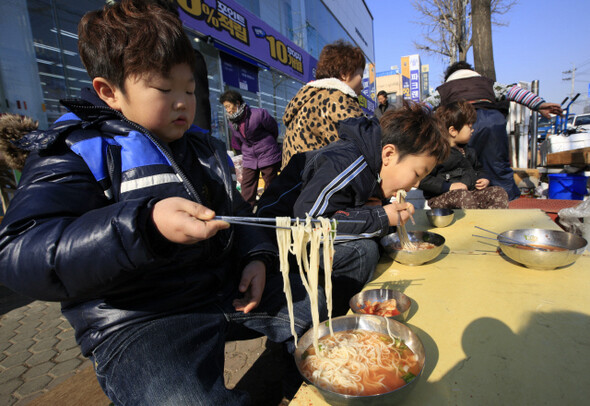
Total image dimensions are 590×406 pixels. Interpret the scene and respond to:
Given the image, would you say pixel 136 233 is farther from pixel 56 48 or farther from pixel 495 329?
pixel 56 48

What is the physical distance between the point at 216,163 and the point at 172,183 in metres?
0.41

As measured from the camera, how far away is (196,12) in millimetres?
6855

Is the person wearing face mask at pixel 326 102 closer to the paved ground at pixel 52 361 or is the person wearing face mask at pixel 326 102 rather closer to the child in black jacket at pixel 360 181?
the child in black jacket at pixel 360 181

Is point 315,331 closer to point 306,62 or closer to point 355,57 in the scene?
point 355,57

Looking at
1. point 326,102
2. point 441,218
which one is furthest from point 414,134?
point 326,102

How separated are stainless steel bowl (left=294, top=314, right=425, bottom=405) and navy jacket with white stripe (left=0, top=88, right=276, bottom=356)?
61cm

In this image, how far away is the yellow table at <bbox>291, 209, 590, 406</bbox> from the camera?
3.11ft

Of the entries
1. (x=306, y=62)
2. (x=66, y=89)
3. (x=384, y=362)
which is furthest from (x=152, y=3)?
(x=306, y=62)

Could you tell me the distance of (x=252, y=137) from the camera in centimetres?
606

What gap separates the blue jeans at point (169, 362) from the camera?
115 centimetres

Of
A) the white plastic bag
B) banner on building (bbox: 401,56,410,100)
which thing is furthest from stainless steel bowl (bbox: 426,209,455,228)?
banner on building (bbox: 401,56,410,100)

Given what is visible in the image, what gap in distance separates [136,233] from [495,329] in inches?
55.5

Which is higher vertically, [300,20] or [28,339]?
[300,20]

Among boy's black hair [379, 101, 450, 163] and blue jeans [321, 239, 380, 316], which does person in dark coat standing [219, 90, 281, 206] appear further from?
blue jeans [321, 239, 380, 316]
